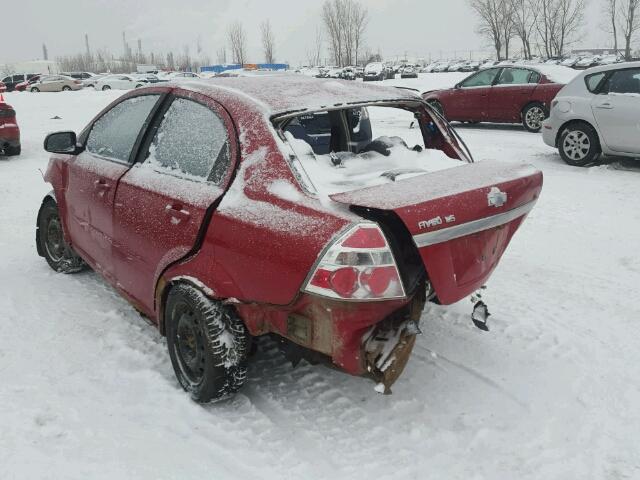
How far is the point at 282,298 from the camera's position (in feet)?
8.95

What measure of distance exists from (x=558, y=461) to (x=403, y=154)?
6.10ft

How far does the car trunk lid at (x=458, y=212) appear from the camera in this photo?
8.53 feet

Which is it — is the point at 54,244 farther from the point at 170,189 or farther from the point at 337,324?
the point at 337,324

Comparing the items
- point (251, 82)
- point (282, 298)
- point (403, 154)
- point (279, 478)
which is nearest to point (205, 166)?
point (251, 82)

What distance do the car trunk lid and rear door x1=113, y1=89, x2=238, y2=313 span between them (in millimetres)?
773

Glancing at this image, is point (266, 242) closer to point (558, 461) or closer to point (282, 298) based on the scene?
point (282, 298)

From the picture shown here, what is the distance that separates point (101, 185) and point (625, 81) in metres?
7.68

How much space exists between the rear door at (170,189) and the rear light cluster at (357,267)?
2.59 feet

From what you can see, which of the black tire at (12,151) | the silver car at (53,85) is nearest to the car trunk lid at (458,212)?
the black tire at (12,151)

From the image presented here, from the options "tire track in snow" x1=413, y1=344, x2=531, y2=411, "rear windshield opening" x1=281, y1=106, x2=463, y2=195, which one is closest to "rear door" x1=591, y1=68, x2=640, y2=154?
"rear windshield opening" x1=281, y1=106, x2=463, y2=195

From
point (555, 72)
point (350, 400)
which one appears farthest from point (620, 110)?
point (350, 400)

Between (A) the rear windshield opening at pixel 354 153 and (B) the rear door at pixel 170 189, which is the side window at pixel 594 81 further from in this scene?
(B) the rear door at pixel 170 189

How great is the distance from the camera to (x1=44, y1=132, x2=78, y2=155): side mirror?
173 inches

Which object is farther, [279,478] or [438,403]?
[438,403]
